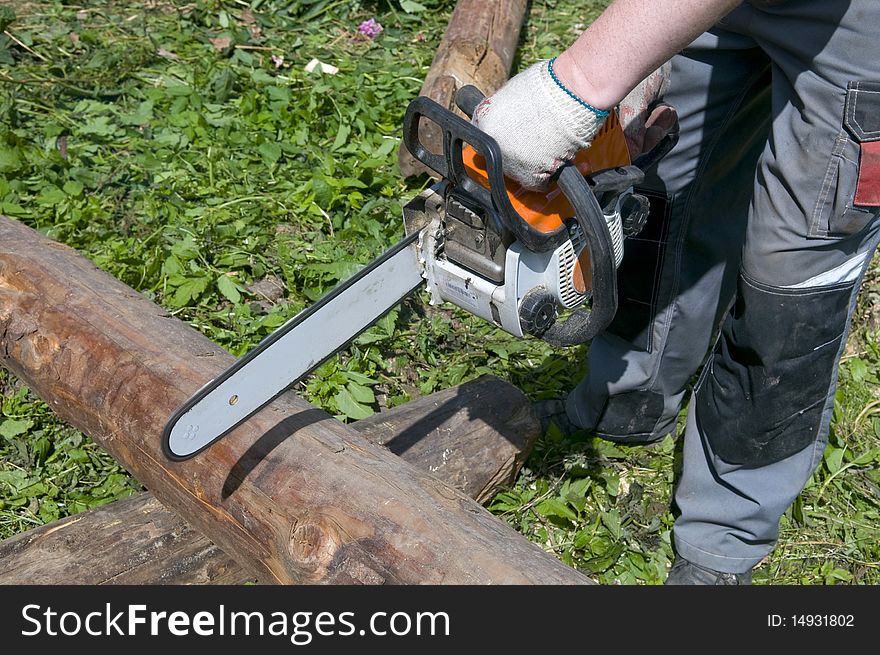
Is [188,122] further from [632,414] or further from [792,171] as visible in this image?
[792,171]

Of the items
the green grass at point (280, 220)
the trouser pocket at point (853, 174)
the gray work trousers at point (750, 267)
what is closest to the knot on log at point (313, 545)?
the green grass at point (280, 220)

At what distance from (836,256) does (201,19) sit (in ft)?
12.9

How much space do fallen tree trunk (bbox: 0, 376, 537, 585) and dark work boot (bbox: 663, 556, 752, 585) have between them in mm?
531

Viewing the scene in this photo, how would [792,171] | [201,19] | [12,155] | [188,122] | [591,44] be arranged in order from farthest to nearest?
[201,19]
[188,122]
[12,155]
[792,171]
[591,44]

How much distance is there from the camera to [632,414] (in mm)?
2889

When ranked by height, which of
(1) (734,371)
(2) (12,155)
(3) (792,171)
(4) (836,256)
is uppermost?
(3) (792,171)

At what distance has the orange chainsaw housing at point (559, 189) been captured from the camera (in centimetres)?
184

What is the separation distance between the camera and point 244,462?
2055 millimetres

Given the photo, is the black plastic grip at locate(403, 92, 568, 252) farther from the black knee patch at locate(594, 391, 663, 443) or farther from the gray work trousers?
the black knee patch at locate(594, 391, 663, 443)

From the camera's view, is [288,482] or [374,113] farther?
[374,113]

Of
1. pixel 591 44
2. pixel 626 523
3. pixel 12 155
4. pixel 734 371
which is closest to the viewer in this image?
pixel 591 44

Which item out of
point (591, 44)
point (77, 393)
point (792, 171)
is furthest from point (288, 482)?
point (792, 171)

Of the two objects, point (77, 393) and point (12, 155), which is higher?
point (77, 393)

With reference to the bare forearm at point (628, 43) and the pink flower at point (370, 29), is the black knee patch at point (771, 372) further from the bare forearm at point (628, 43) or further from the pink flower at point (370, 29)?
the pink flower at point (370, 29)
